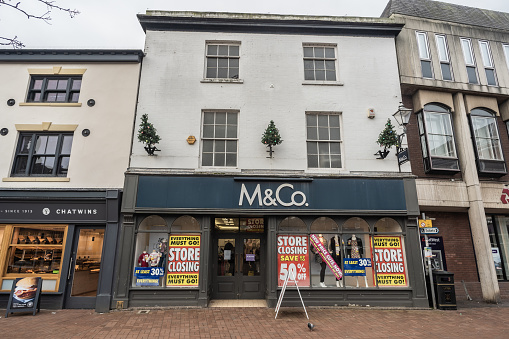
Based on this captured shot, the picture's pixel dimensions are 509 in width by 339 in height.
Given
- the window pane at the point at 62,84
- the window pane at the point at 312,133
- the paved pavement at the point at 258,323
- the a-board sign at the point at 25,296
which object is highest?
the window pane at the point at 62,84

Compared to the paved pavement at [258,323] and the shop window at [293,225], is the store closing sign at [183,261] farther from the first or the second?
the shop window at [293,225]

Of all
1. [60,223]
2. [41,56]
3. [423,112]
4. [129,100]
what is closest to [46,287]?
[60,223]

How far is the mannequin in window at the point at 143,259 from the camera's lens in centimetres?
956

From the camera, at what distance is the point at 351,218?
33.3 ft

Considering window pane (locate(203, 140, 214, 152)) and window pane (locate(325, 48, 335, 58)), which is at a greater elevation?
window pane (locate(325, 48, 335, 58))

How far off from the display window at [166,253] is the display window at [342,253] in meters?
2.89

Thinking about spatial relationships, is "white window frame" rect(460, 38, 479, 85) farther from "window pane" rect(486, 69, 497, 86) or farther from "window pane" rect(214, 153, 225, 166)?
"window pane" rect(214, 153, 225, 166)

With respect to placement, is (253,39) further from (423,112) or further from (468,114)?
(468,114)

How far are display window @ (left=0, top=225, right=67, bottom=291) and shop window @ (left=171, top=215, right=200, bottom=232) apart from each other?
3.71 metres

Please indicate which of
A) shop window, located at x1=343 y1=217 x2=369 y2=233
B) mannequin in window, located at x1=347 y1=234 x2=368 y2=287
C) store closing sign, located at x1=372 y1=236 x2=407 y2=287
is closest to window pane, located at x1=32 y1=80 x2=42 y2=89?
shop window, located at x1=343 y1=217 x2=369 y2=233

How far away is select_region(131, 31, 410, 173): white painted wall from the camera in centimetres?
1054

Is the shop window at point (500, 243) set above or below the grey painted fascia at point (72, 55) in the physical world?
below

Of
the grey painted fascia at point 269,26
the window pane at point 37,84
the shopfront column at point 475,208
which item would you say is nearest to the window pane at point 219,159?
the grey painted fascia at point 269,26

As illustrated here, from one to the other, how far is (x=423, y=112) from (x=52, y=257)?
1465cm
